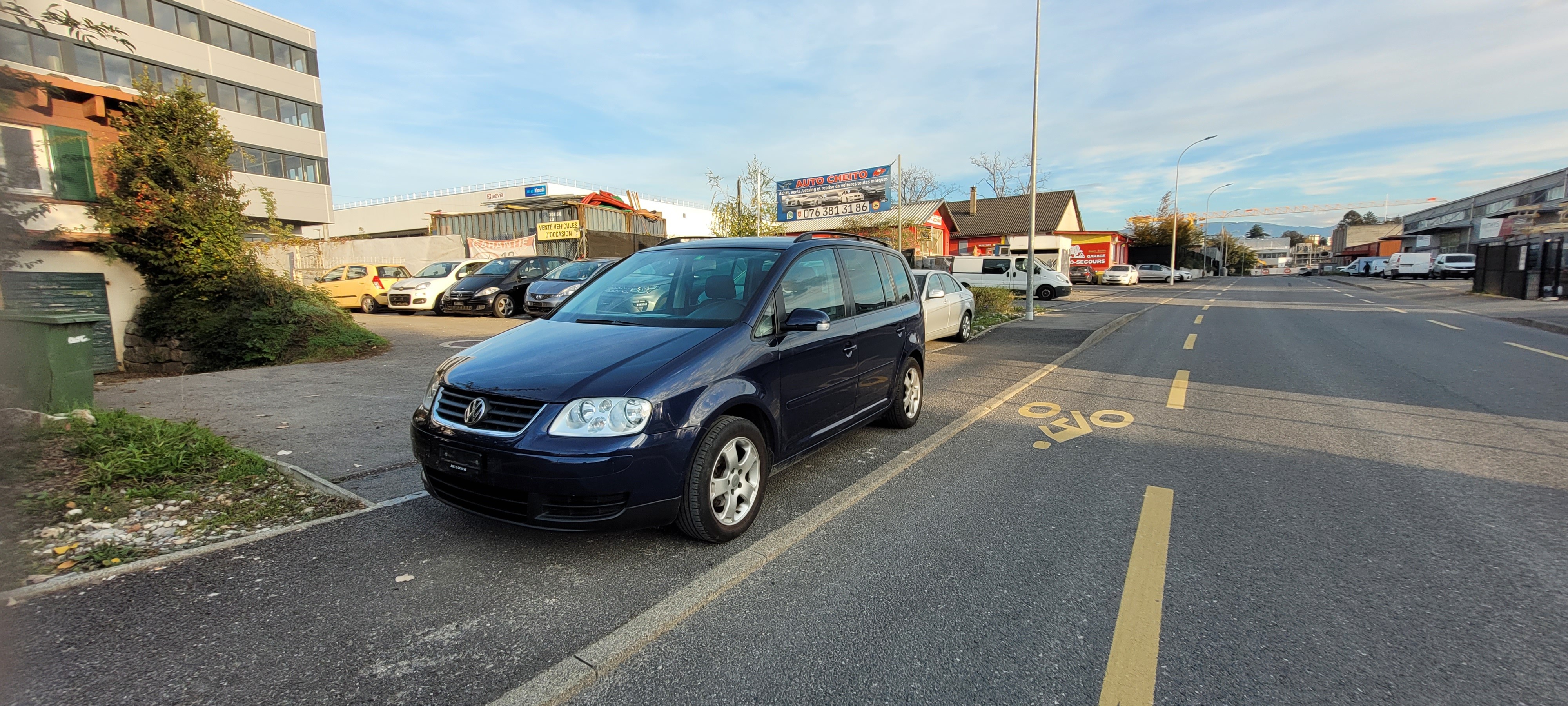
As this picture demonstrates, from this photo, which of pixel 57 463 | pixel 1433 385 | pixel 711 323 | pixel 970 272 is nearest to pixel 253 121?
pixel 970 272

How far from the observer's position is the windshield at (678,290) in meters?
4.02

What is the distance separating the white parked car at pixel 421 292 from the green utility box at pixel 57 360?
12.3 meters

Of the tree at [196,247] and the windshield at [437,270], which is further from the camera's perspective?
the windshield at [437,270]

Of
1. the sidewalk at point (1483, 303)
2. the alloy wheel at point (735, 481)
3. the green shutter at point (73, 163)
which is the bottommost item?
the sidewalk at point (1483, 303)

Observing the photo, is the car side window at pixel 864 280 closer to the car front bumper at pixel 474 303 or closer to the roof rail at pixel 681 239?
the roof rail at pixel 681 239

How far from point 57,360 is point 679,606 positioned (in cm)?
580

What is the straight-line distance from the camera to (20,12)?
2.30 m

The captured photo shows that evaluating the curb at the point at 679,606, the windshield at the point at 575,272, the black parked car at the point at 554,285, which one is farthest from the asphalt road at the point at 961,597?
the windshield at the point at 575,272

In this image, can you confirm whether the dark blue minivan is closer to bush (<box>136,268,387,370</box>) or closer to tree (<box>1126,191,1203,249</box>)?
bush (<box>136,268,387,370</box>)

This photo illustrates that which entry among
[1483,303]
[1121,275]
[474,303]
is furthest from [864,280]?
[1121,275]

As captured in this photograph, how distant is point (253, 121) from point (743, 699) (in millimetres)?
47215

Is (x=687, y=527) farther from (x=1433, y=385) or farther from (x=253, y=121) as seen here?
(x=253, y=121)

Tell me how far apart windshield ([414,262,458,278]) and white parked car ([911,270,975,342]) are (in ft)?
44.8

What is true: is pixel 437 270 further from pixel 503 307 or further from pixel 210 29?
pixel 210 29
